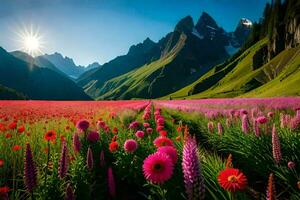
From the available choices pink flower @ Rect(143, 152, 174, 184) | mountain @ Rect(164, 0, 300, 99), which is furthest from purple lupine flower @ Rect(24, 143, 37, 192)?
mountain @ Rect(164, 0, 300, 99)

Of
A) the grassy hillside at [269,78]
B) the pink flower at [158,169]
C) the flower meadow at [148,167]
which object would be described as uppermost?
the grassy hillside at [269,78]

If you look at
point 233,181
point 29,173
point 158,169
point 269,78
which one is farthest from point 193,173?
point 269,78

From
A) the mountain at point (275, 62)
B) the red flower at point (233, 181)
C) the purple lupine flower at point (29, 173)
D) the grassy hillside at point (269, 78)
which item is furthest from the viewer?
the mountain at point (275, 62)

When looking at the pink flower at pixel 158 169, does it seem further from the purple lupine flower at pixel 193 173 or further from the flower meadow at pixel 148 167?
the purple lupine flower at pixel 193 173

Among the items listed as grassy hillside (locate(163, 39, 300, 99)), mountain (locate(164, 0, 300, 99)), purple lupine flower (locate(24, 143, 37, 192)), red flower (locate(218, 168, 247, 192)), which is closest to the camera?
red flower (locate(218, 168, 247, 192))

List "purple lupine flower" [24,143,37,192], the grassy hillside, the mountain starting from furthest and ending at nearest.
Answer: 1. the mountain
2. the grassy hillside
3. "purple lupine flower" [24,143,37,192]

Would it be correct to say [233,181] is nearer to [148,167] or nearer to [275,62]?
[148,167]

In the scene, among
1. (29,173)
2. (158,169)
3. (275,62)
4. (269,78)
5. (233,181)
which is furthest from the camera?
(269,78)

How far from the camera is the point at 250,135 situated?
7.33 metres

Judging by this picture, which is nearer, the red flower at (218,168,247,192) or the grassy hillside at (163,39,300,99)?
the red flower at (218,168,247,192)

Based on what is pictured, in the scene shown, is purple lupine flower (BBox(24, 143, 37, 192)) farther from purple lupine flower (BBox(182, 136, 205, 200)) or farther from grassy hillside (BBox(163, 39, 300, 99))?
grassy hillside (BBox(163, 39, 300, 99))

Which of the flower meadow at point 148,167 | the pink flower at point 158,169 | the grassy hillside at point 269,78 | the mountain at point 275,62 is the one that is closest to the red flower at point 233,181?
the flower meadow at point 148,167

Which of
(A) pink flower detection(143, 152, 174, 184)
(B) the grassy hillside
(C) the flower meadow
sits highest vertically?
(B) the grassy hillside

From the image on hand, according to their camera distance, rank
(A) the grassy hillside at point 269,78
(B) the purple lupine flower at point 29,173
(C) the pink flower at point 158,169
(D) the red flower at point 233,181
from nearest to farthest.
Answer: (D) the red flower at point 233,181
(C) the pink flower at point 158,169
(B) the purple lupine flower at point 29,173
(A) the grassy hillside at point 269,78
